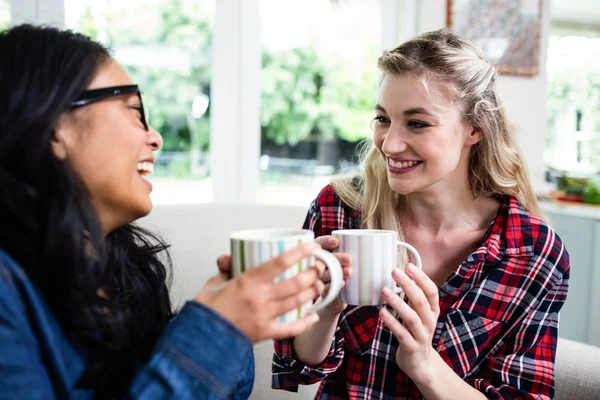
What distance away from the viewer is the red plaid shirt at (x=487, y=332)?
1157mm

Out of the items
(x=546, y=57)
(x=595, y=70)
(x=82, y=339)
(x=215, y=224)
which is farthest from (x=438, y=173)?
(x=595, y=70)

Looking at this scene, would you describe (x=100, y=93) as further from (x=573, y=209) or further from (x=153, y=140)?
(x=573, y=209)

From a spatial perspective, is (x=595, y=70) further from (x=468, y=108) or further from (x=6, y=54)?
(x=6, y=54)

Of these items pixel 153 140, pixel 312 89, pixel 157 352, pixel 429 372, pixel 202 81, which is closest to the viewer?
pixel 157 352

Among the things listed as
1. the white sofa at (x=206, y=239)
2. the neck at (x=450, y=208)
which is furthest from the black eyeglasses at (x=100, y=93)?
the neck at (x=450, y=208)

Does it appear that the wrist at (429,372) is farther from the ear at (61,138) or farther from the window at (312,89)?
the window at (312,89)

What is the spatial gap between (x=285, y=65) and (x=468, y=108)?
2.02 metres

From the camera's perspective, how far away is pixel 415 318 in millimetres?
927

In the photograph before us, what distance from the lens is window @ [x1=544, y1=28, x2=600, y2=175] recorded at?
157 inches

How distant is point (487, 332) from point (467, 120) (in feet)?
1.68

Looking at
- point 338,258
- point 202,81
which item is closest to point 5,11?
point 202,81

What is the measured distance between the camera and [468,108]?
4.51 ft

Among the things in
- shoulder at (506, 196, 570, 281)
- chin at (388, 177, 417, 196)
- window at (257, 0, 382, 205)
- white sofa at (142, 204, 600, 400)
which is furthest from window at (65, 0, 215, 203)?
shoulder at (506, 196, 570, 281)

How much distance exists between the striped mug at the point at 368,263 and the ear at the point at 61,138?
44 centimetres
